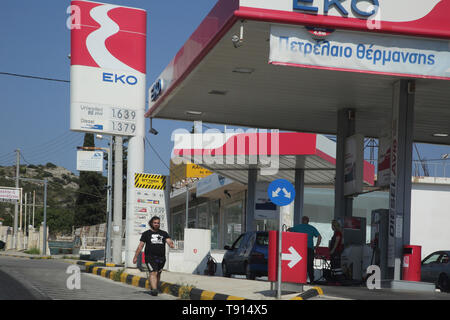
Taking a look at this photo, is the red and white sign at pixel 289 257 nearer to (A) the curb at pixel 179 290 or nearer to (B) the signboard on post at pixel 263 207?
(A) the curb at pixel 179 290

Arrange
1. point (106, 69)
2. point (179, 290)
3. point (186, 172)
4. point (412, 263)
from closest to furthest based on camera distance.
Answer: point (179, 290), point (412, 263), point (106, 69), point (186, 172)

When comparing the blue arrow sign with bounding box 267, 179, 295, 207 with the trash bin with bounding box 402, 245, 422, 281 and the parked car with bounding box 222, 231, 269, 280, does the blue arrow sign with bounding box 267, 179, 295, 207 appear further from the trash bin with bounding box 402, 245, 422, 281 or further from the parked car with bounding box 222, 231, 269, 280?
the parked car with bounding box 222, 231, 269, 280

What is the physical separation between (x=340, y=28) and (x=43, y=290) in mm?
7658

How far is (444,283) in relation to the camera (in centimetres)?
1970

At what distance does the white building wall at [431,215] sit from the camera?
32.3m

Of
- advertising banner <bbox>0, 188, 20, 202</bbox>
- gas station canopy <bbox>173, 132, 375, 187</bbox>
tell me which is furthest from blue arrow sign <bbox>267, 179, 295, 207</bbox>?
advertising banner <bbox>0, 188, 20, 202</bbox>

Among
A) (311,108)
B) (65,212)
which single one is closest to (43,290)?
(311,108)

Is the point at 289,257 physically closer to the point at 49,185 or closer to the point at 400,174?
the point at 400,174

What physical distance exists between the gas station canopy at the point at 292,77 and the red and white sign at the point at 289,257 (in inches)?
133

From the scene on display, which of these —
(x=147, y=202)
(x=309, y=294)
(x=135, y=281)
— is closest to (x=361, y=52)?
(x=309, y=294)

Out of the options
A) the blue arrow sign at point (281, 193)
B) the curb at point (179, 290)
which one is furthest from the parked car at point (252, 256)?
the blue arrow sign at point (281, 193)

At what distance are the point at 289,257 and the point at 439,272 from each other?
370 inches

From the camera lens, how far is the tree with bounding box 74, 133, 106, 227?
3066 inches

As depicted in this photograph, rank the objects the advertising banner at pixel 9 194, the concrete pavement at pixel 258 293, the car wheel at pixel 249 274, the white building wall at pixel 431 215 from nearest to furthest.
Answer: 1. the concrete pavement at pixel 258 293
2. the car wheel at pixel 249 274
3. the white building wall at pixel 431 215
4. the advertising banner at pixel 9 194
